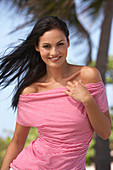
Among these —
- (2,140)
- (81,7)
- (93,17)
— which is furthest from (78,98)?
(2,140)

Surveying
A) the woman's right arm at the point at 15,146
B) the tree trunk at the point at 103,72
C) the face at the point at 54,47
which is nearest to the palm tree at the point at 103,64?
the tree trunk at the point at 103,72

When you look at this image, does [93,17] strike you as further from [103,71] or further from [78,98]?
[78,98]

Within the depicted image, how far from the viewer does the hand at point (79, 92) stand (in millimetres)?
1861

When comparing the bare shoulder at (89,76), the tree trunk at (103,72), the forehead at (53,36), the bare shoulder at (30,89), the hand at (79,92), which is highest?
the forehead at (53,36)

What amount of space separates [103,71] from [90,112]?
4219mm

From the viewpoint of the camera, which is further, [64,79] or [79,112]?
[64,79]

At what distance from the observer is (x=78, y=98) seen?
6.15 feet

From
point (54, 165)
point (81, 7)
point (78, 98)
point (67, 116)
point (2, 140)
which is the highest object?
point (81, 7)

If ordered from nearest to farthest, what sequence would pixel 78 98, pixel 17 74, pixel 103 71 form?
pixel 78 98 → pixel 17 74 → pixel 103 71

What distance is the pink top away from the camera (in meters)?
1.99

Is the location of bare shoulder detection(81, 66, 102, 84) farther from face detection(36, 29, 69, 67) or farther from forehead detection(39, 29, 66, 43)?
forehead detection(39, 29, 66, 43)

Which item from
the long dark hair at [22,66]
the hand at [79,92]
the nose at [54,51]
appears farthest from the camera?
the long dark hair at [22,66]

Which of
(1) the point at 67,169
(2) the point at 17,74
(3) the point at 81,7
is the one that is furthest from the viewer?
(3) the point at 81,7

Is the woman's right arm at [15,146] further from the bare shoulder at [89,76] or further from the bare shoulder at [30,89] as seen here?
the bare shoulder at [89,76]
